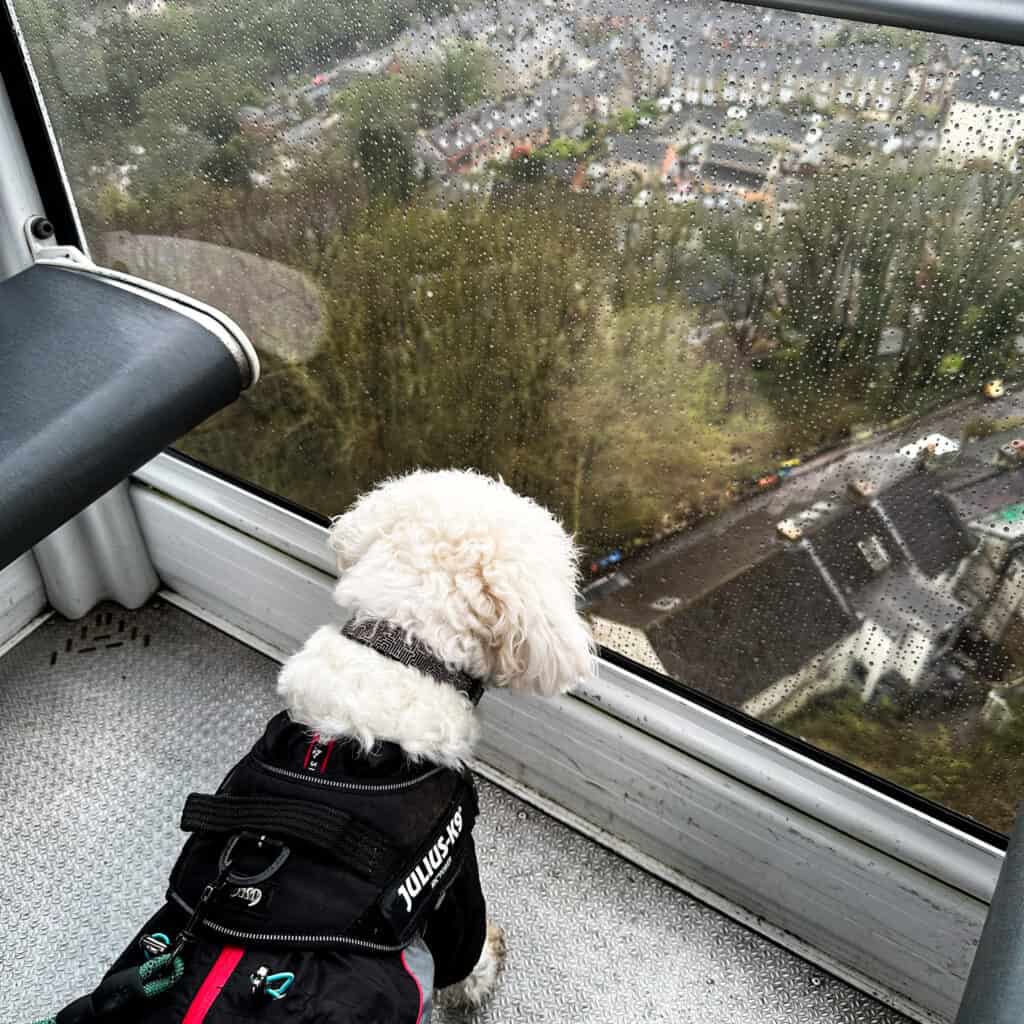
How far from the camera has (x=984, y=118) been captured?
78 centimetres

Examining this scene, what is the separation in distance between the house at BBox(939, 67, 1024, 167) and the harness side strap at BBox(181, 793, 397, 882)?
79 cm

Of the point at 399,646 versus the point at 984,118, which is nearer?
the point at 984,118

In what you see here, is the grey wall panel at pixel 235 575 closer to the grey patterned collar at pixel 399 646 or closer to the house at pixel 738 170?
the grey patterned collar at pixel 399 646

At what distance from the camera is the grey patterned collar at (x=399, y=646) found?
915 millimetres

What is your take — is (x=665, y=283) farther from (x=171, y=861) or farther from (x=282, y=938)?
(x=171, y=861)

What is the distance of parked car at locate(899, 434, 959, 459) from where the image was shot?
3.03 feet

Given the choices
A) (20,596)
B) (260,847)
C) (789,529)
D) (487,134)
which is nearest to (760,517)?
(789,529)

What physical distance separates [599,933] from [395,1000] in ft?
1.87

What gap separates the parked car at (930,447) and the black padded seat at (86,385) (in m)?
0.66

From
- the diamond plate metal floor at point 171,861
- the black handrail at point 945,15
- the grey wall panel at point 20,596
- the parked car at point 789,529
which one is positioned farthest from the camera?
the grey wall panel at point 20,596

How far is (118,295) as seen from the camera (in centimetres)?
94

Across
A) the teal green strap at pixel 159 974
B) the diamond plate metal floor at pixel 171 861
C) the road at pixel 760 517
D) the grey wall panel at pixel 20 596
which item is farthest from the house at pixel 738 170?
the grey wall panel at pixel 20 596

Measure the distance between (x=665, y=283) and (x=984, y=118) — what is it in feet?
1.07

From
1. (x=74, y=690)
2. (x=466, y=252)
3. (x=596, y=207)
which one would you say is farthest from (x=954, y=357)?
(x=74, y=690)
